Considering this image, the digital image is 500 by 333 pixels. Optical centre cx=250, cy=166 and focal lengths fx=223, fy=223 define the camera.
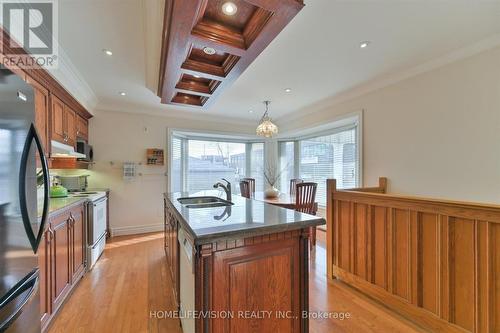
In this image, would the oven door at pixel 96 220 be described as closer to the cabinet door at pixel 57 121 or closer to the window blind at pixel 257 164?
the cabinet door at pixel 57 121

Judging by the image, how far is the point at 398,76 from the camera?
2.96 metres

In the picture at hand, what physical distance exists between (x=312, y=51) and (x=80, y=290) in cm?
352

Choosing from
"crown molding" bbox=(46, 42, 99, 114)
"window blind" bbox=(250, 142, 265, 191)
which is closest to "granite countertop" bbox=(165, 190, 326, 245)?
"crown molding" bbox=(46, 42, 99, 114)

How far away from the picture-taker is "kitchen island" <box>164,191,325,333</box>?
3.69 feet

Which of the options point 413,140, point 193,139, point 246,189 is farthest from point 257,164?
point 413,140

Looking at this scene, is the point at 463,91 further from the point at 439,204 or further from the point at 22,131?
the point at 22,131

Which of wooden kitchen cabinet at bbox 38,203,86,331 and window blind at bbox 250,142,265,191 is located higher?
window blind at bbox 250,142,265,191

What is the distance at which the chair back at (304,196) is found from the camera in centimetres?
315

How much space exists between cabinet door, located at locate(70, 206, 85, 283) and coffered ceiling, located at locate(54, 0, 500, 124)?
175cm

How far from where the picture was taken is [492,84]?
222 centimetres

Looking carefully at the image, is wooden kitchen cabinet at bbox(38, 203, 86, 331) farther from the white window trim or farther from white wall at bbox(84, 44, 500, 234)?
the white window trim

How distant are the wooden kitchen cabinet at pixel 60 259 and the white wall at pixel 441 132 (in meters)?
3.79

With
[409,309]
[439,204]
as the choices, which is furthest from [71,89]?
[409,309]

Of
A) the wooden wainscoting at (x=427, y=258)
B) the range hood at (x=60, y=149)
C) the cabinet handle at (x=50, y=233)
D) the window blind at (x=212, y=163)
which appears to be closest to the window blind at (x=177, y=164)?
the window blind at (x=212, y=163)
